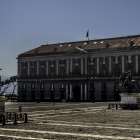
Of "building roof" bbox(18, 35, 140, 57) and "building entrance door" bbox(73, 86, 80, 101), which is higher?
"building roof" bbox(18, 35, 140, 57)

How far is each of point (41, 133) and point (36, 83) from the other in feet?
322

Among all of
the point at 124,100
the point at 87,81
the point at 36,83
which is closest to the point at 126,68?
the point at 87,81

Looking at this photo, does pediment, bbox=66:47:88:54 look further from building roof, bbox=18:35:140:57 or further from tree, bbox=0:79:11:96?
tree, bbox=0:79:11:96

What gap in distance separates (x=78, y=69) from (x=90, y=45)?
28.1 feet

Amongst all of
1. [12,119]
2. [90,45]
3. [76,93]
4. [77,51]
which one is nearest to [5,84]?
[76,93]

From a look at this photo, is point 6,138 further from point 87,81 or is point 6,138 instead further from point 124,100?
point 87,81

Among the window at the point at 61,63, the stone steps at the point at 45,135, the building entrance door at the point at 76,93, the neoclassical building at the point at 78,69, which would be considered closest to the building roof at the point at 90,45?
the neoclassical building at the point at 78,69

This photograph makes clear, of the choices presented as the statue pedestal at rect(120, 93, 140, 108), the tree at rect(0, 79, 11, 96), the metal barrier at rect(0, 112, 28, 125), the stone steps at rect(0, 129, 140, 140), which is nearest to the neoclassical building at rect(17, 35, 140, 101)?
the tree at rect(0, 79, 11, 96)

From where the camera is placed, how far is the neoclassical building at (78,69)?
104 meters

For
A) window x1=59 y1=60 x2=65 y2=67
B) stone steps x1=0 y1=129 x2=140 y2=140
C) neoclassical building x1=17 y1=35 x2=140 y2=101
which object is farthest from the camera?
window x1=59 y1=60 x2=65 y2=67

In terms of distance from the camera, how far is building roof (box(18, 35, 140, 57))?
106 meters

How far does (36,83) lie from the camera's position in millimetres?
119000

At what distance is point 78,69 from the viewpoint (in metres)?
112

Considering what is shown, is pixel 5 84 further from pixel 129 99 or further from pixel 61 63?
pixel 129 99
